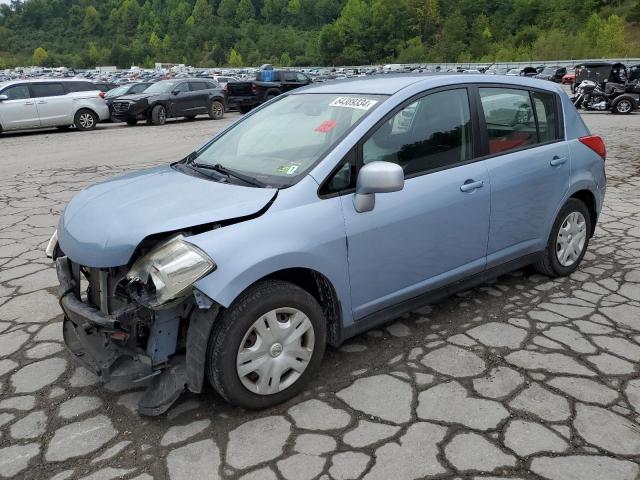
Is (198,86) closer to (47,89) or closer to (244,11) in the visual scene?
(47,89)

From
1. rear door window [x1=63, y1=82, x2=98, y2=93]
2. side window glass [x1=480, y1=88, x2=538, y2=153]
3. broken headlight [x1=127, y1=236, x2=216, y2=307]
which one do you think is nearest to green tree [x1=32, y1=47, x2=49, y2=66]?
rear door window [x1=63, y1=82, x2=98, y2=93]

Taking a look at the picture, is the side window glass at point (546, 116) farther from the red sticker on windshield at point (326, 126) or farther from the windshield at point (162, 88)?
the windshield at point (162, 88)

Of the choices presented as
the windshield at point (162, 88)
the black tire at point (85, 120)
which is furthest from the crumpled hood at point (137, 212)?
the windshield at point (162, 88)

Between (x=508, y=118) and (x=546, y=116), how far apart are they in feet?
1.71

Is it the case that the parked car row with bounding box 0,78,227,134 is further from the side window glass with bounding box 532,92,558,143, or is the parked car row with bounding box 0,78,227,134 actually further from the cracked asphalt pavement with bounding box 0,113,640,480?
the side window glass with bounding box 532,92,558,143

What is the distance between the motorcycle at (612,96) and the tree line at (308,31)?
6256cm

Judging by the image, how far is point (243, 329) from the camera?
266cm

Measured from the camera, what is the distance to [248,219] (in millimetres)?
2773

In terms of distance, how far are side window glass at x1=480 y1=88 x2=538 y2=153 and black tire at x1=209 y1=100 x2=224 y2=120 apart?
16781 mm

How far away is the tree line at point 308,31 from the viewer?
3826 inches

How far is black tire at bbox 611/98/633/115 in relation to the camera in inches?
715

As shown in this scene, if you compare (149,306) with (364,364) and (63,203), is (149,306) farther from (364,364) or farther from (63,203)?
(63,203)

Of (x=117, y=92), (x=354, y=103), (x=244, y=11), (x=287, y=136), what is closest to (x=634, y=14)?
(x=117, y=92)


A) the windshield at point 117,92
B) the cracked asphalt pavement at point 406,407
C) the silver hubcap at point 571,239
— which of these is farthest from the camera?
the windshield at point 117,92
